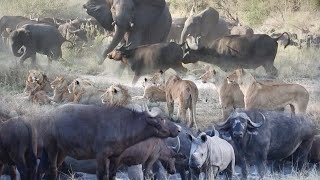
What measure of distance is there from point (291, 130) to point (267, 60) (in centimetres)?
74

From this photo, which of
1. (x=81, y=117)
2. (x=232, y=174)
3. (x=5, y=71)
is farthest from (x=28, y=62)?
(x=232, y=174)

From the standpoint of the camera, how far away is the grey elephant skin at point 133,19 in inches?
329

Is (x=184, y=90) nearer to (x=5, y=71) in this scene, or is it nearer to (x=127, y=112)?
(x=127, y=112)

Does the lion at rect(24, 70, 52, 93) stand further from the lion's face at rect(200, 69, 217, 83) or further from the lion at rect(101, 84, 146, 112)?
the lion's face at rect(200, 69, 217, 83)

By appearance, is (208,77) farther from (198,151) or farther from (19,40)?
(19,40)

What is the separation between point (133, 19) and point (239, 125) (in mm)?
1571

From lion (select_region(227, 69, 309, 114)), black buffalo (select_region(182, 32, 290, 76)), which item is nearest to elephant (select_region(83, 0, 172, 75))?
black buffalo (select_region(182, 32, 290, 76))

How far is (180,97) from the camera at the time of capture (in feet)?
26.8

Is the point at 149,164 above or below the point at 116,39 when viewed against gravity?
below

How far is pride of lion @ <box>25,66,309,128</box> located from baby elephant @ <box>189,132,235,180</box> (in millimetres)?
586

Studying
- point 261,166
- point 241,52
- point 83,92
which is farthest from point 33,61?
point 261,166

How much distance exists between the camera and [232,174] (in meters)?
7.84

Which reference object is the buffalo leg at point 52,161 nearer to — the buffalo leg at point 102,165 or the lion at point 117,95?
the buffalo leg at point 102,165

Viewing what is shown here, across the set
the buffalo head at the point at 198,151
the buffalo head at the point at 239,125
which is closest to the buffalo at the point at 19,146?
the buffalo head at the point at 198,151
